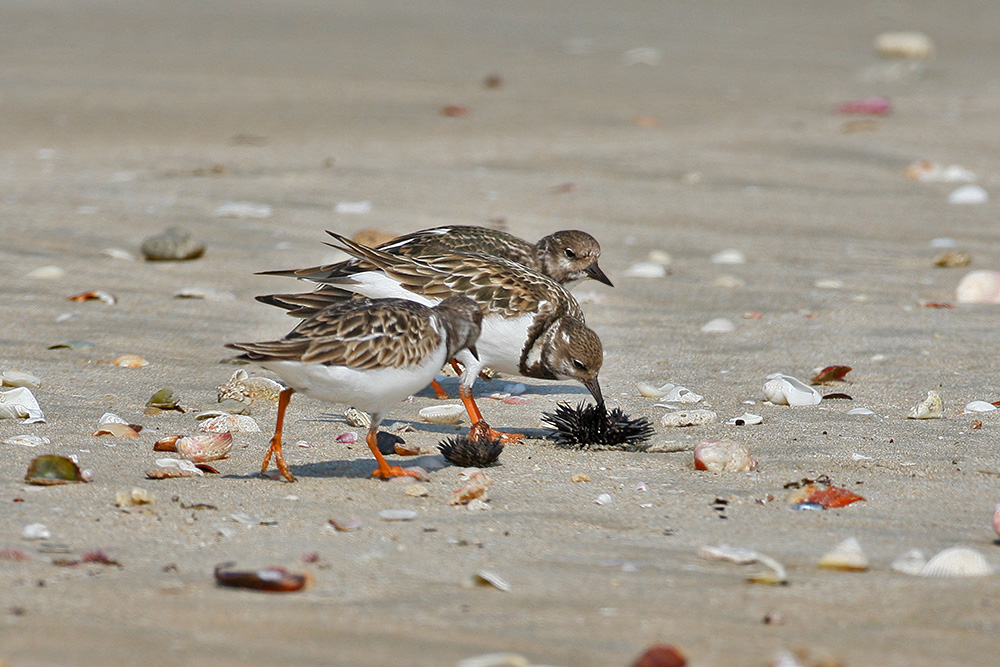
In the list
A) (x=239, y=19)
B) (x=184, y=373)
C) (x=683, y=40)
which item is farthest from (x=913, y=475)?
(x=239, y=19)

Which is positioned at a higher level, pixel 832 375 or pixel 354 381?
pixel 832 375

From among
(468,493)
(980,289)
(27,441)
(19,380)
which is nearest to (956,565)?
(468,493)

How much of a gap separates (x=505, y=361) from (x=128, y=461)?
1.56 meters

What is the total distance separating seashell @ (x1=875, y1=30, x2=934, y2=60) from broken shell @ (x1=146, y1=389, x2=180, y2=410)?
1173 cm

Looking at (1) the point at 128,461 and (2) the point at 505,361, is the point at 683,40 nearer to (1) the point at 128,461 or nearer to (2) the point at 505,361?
(2) the point at 505,361

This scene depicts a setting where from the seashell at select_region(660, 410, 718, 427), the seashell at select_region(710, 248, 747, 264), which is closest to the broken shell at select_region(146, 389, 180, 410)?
the seashell at select_region(660, 410, 718, 427)

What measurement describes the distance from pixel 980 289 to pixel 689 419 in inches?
108

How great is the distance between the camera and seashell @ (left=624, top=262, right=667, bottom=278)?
7152 millimetres

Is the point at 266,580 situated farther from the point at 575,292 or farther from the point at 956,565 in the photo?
the point at 575,292

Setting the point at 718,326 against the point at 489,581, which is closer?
the point at 489,581

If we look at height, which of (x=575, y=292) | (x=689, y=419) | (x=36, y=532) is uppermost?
(x=575, y=292)

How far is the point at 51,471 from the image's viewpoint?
3600mm

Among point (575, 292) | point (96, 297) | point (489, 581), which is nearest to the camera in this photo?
point (489, 581)

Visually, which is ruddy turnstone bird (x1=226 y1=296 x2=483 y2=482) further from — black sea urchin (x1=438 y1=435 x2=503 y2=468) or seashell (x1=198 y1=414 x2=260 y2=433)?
seashell (x1=198 y1=414 x2=260 y2=433)
